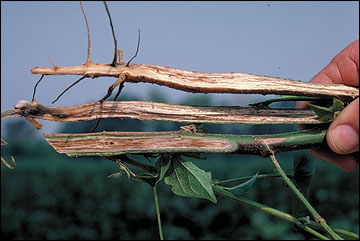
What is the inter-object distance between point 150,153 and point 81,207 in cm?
445

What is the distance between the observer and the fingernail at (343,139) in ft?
2.98

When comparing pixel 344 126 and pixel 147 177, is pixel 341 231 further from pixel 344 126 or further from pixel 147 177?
pixel 147 177

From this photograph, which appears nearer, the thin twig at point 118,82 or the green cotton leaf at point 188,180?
the thin twig at point 118,82

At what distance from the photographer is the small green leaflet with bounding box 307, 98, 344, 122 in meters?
0.88

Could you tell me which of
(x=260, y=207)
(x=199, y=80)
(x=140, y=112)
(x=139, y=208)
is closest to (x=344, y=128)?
(x=260, y=207)

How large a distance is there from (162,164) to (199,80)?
20cm

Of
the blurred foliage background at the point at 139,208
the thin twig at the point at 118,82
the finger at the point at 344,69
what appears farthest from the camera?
the blurred foliage background at the point at 139,208

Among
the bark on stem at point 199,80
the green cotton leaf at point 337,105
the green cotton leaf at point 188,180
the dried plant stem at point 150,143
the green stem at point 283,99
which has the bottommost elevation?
the green cotton leaf at point 188,180

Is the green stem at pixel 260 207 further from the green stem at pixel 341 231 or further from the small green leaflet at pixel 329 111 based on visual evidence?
the small green leaflet at pixel 329 111

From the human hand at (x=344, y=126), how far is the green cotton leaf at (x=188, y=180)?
0.31 metres

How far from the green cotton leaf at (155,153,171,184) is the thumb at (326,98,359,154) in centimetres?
37

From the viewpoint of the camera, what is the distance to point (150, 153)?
2.69 feet

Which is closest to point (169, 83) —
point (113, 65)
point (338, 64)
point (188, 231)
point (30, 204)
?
point (113, 65)

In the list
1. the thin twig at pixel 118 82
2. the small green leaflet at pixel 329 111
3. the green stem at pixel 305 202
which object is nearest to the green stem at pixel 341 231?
the green stem at pixel 305 202
